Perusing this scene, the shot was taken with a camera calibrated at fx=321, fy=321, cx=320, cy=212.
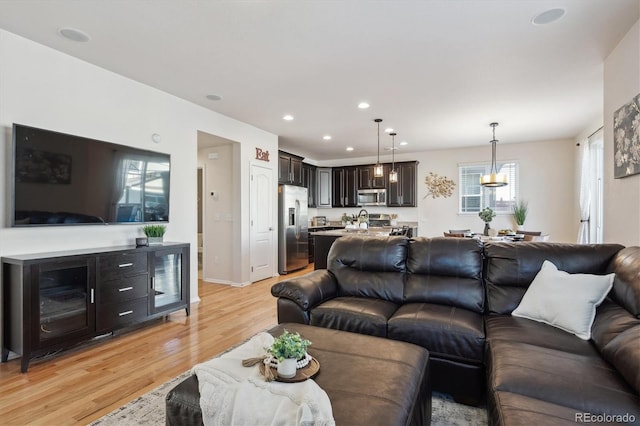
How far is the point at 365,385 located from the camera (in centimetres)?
139

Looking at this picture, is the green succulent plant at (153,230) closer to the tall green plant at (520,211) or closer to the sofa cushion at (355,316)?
the sofa cushion at (355,316)

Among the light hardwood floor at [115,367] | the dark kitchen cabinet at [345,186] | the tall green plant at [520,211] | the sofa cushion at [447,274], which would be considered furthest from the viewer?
the dark kitchen cabinet at [345,186]

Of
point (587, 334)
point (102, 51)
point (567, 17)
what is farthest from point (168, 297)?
point (567, 17)

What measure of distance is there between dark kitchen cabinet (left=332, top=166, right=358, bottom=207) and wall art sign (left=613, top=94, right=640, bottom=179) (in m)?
5.83

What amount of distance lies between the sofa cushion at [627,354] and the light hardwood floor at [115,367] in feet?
9.06

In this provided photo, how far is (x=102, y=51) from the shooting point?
2.98m

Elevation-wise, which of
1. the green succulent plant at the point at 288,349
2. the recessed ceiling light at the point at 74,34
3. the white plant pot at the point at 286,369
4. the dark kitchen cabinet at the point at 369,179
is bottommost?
the white plant pot at the point at 286,369

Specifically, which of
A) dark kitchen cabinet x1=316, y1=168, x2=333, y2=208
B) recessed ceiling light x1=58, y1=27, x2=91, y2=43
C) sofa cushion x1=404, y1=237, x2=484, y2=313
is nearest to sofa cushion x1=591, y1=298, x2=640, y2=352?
sofa cushion x1=404, y1=237, x2=484, y2=313

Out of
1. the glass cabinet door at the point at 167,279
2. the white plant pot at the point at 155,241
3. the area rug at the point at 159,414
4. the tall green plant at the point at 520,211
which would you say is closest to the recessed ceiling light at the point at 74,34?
the white plant pot at the point at 155,241

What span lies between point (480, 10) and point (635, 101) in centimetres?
145

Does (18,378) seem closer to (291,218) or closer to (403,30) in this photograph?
(403,30)

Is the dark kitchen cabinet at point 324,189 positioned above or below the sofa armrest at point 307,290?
above

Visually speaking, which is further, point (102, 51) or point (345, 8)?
point (102, 51)

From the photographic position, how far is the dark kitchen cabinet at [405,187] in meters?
7.88
